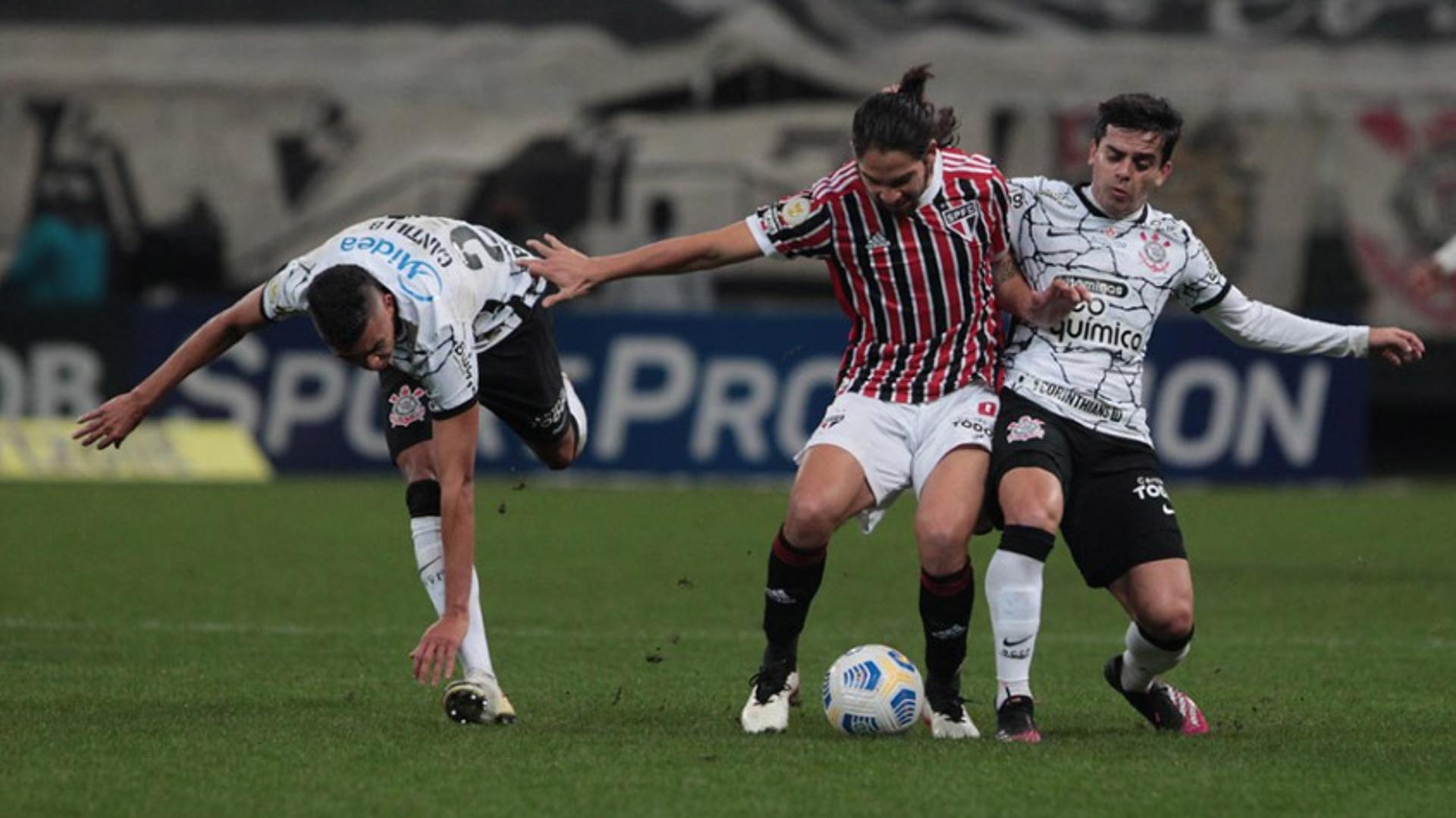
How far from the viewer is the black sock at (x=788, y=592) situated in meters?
7.30

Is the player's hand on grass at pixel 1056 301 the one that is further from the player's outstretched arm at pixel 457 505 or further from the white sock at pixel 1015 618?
the player's outstretched arm at pixel 457 505

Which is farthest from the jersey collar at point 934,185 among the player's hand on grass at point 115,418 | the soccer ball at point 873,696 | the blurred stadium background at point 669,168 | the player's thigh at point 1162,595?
the blurred stadium background at point 669,168

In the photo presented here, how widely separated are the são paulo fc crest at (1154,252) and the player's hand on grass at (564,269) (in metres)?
1.61

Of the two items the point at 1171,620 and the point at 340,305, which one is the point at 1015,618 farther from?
the point at 340,305

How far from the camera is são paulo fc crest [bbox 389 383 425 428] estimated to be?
7.77m

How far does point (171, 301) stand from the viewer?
19.3m

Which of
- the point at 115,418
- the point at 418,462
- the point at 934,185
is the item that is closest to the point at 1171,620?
the point at 934,185

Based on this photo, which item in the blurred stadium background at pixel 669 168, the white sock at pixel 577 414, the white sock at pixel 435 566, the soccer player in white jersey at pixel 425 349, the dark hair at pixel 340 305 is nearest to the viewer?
the dark hair at pixel 340 305

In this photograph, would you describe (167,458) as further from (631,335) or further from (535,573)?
(535,573)

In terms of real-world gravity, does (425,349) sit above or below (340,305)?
below

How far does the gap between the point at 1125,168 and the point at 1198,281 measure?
0.44 metres

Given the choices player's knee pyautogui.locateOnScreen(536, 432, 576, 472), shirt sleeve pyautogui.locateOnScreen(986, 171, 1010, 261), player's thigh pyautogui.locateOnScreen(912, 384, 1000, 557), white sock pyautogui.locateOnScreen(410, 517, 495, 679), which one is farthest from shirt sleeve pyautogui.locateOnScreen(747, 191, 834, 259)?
player's knee pyautogui.locateOnScreen(536, 432, 576, 472)

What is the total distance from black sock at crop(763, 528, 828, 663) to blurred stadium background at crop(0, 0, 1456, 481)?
11.0 meters

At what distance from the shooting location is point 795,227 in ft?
23.8
